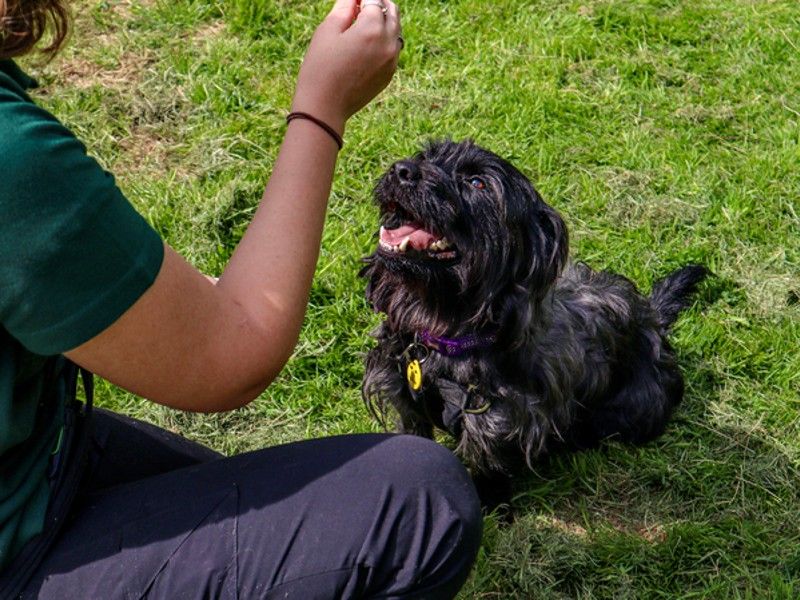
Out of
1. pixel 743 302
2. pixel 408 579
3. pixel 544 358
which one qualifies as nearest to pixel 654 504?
pixel 544 358

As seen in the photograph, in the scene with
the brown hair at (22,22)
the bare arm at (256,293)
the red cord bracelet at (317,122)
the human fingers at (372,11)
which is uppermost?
the brown hair at (22,22)

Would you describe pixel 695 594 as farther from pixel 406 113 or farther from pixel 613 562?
pixel 406 113

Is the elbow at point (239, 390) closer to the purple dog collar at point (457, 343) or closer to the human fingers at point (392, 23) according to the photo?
the human fingers at point (392, 23)

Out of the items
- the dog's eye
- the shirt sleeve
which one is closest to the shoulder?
the shirt sleeve

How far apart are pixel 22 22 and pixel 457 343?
1.78 m

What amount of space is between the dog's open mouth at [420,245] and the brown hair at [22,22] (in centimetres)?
132

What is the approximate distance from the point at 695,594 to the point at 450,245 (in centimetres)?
140

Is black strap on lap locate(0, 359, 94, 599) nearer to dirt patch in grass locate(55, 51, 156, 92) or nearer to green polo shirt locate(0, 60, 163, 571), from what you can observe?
green polo shirt locate(0, 60, 163, 571)

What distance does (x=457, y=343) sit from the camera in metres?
3.19

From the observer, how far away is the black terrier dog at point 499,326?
118 inches

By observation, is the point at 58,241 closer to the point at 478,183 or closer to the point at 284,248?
the point at 284,248

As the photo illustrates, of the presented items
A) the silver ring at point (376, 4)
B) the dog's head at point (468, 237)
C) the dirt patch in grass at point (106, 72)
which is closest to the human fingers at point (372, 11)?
the silver ring at point (376, 4)

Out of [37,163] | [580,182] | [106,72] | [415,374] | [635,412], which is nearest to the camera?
[37,163]

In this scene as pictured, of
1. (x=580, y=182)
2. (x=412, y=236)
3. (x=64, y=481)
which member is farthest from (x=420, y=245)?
(x=580, y=182)
